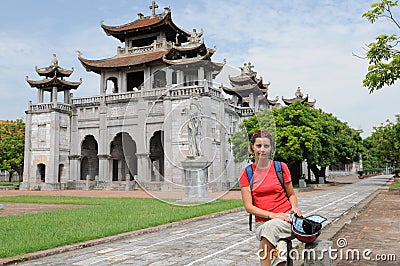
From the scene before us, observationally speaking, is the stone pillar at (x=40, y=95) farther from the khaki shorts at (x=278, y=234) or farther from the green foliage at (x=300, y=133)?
the khaki shorts at (x=278, y=234)

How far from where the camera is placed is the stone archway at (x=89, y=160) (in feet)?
120

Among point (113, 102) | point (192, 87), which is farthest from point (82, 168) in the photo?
point (192, 87)

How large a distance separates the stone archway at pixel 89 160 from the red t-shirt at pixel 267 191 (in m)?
34.5

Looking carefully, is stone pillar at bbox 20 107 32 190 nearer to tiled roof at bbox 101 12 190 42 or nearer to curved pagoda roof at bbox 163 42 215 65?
tiled roof at bbox 101 12 190 42

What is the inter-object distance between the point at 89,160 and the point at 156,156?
6.86m

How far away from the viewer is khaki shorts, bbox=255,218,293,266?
336 centimetres

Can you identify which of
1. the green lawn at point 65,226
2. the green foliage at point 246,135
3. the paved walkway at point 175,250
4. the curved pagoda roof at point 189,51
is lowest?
the paved walkway at point 175,250

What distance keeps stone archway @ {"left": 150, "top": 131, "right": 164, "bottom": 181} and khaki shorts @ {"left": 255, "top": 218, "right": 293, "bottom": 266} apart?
30212 mm

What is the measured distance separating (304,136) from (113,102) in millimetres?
16308

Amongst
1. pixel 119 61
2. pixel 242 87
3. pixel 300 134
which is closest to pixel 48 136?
pixel 119 61

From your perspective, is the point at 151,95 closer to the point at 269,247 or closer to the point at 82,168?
the point at 82,168

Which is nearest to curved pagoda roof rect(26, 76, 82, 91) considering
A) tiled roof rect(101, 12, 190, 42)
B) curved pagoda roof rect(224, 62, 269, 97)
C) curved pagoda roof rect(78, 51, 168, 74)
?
curved pagoda roof rect(78, 51, 168, 74)

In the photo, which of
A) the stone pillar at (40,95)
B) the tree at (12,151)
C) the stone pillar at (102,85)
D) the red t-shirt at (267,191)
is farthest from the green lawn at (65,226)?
the tree at (12,151)

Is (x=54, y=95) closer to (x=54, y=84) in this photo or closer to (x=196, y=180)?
(x=54, y=84)
